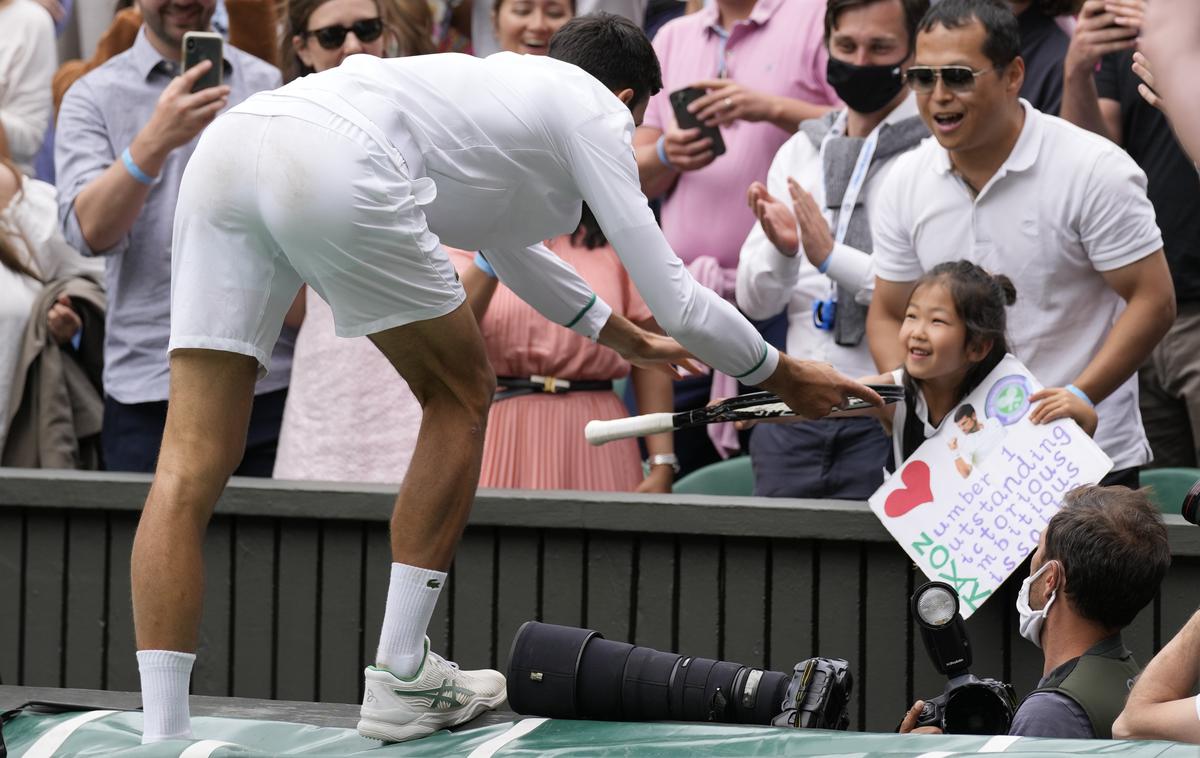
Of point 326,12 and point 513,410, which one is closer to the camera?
point 513,410

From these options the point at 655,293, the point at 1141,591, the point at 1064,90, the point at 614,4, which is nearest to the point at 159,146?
the point at 614,4

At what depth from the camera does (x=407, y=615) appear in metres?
3.81

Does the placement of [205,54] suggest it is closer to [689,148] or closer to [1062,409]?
[689,148]

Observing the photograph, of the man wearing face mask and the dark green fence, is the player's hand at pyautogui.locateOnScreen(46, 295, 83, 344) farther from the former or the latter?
the man wearing face mask

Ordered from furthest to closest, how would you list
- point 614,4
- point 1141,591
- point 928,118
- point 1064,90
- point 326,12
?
point 614,4 < point 326,12 < point 1064,90 < point 928,118 < point 1141,591

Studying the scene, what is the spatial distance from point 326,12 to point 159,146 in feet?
2.59

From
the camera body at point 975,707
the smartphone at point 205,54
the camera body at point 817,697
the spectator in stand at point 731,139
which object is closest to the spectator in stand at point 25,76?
the smartphone at point 205,54

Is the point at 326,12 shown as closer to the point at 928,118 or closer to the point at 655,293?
the point at 928,118

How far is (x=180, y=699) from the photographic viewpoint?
355 centimetres

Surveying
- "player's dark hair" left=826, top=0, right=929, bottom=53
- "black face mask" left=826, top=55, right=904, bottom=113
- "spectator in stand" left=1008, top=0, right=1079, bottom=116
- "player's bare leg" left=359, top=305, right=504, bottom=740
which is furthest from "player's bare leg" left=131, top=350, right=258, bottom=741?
"spectator in stand" left=1008, top=0, right=1079, bottom=116

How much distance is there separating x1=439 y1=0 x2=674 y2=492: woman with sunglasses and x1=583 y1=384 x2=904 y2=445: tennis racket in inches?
42.8

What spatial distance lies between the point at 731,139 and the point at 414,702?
9.07 feet

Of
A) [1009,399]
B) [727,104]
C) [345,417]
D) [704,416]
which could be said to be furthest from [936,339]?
[345,417]

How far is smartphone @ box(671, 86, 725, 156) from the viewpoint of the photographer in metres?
5.68
